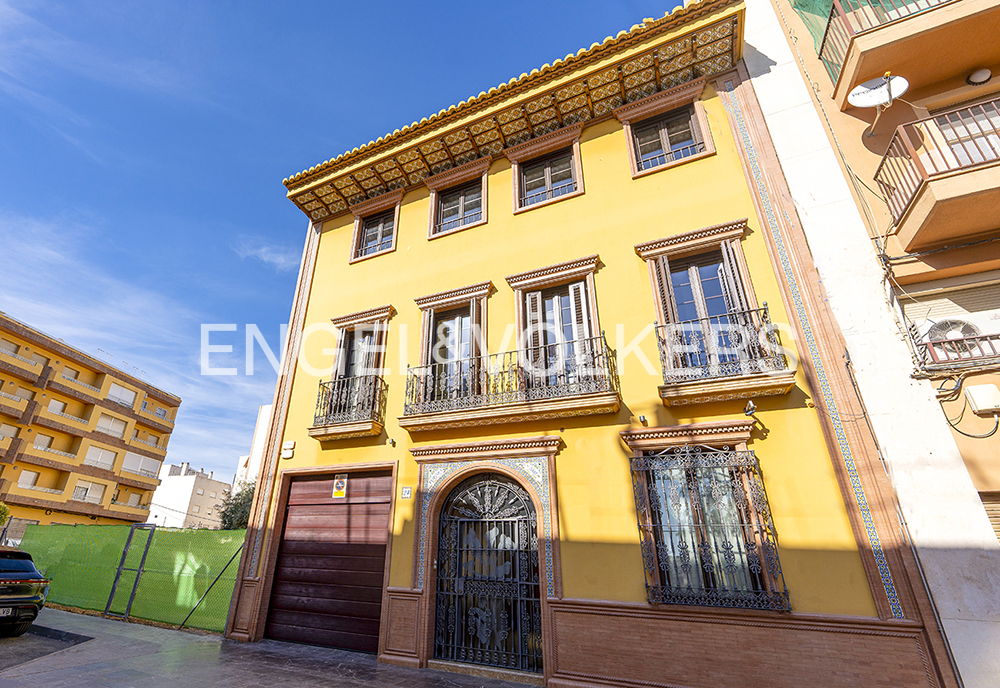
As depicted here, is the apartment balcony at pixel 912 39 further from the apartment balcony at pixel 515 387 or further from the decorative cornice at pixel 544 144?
the apartment balcony at pixel 515 387

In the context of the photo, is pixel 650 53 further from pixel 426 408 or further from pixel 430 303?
pixel 426 408

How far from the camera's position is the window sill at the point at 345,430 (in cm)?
812

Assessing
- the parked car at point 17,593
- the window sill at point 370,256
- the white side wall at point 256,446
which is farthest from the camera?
the white side wall at point 256,446

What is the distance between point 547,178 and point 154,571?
11.7 m

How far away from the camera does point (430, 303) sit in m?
8.92

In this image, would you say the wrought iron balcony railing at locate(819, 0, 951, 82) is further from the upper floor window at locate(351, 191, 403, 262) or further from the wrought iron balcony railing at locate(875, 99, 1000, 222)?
the upper floor window at locate(351, 191, 403, 262)

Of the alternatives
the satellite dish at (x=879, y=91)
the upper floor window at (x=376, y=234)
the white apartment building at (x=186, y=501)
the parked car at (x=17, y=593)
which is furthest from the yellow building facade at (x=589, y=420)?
the white apartment building at (x=186, y=501)

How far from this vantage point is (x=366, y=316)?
953 cm

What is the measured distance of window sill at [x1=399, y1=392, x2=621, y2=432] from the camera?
6562 millimetres

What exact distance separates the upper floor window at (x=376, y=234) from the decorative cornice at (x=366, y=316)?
5.52 feet

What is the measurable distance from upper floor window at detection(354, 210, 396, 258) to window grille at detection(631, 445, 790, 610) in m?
7.55

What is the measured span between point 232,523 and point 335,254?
57.5 feet

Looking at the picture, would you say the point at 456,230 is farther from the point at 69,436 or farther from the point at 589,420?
the point at 69,436

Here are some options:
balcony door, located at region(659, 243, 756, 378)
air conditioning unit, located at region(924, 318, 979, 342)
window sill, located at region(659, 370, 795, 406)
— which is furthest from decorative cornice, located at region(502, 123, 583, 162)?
air conditioning unit, located at region(924, 318, 979, 342)
